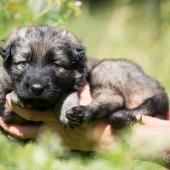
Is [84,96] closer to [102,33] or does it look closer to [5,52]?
[5,52]

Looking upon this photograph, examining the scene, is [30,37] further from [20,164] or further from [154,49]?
[154,49]

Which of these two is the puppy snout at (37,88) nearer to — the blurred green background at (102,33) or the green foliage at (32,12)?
the blurred green background at (102,33)

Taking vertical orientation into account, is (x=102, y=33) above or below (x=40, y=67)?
above

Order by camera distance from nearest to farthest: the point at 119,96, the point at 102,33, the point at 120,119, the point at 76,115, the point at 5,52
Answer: the point at 76,115, the point at 120,119, the point at 119,96, the point at 5,52, the point at 102,33

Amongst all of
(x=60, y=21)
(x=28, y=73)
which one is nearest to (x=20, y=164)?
(x=28, y=73)

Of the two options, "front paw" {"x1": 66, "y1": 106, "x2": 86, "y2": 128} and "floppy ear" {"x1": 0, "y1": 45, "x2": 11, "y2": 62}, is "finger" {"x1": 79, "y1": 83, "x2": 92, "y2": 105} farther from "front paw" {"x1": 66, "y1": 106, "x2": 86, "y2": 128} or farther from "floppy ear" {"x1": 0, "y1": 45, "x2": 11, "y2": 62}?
"floppy ear" {"x1": 0, "y1": 45, "x2": 11, "y2": 62}

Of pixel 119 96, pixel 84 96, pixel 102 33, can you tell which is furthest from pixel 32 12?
pixel 102 33

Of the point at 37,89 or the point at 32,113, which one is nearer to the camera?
the point at 37,89
